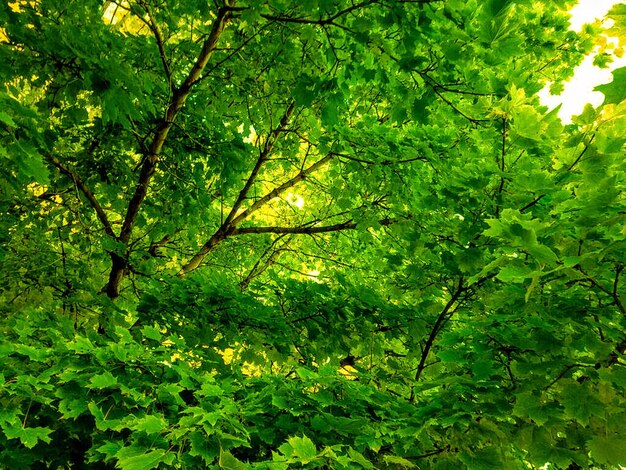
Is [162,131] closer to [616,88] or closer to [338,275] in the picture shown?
[338,275]

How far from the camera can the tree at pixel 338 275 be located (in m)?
1.80

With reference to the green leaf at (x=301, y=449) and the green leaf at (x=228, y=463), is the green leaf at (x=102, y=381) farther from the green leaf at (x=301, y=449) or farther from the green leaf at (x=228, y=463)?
the green leaf at (x=301, y=449)

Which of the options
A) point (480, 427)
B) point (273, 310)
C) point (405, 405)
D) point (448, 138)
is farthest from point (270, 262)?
point (480, 427)

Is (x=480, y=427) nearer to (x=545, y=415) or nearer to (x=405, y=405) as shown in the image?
(x=545, y=415)

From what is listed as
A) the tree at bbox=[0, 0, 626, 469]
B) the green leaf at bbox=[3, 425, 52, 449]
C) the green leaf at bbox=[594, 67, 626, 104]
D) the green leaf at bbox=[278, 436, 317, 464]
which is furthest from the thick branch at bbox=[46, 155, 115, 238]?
the green leaf at bbox=[594, 67, 626, 104]

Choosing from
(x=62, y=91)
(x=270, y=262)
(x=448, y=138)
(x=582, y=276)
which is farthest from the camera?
(x=270, y=262)

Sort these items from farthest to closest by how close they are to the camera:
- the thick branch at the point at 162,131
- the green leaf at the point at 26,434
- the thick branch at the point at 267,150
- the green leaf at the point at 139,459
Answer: the thick branch at the point at 267,150 → the thick branch at the point at 162,131 → the green leaf at the point at 26,434 → the green leaf at the point at 139,459

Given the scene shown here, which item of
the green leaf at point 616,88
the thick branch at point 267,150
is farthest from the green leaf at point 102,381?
the thick branch at point 267,150

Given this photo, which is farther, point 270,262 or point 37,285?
point 270,262

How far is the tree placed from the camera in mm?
1798

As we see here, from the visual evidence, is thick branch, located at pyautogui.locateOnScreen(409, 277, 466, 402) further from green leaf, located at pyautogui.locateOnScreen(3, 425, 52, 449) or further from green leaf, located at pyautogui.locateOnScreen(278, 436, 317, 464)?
green leaf, located at pyautogui.locateOnScreen(3, 425, 52, 449)

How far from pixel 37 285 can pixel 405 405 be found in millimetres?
4039

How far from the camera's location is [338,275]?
3.86 m

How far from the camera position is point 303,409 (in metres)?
2.13
